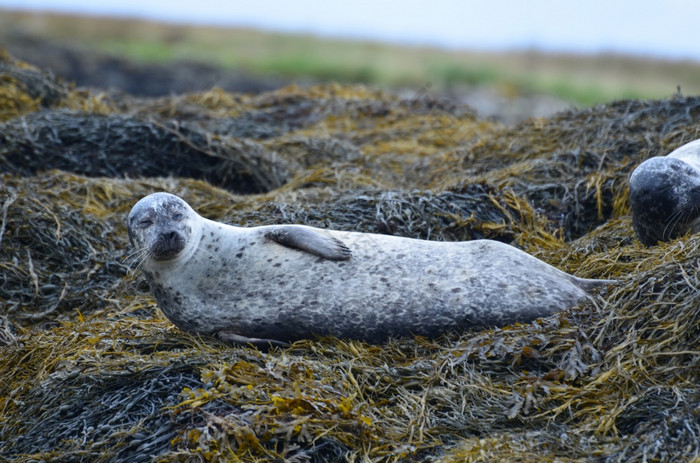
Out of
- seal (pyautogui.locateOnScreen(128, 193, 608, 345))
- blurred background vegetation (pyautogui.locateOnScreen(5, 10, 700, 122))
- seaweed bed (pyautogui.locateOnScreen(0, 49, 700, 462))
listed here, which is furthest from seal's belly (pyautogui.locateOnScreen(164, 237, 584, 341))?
blurred background vegetation (pyautogui.locateOnScreen(5, 10, 700, 122))

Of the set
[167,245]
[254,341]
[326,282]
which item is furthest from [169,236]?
[326,282]

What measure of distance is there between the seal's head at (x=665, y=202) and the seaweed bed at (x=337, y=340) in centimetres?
19

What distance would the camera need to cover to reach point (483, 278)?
4.36 m

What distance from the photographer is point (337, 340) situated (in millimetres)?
4293

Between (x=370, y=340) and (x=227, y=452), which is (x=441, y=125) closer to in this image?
(x=370, y=340)

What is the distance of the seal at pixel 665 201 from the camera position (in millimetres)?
5023

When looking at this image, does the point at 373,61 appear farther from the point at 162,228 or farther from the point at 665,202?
the point at 162,228

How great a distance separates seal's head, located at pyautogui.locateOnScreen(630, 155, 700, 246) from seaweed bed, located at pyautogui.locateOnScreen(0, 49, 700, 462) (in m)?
0.19

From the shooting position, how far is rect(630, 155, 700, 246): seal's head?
5020 millimetres

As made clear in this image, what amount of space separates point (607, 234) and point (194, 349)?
2577 mm

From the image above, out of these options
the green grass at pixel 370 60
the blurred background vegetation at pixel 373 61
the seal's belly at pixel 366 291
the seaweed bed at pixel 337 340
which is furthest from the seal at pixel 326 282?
the green grass at pixel 370 60

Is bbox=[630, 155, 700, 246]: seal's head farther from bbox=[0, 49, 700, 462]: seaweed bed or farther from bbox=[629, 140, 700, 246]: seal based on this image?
bbox=[0, 49, 700, 462]: seaweed bed

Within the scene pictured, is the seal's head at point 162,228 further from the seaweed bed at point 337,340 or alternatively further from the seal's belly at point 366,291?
the seaweed bed at point 337,340

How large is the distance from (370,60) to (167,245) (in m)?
22.8
